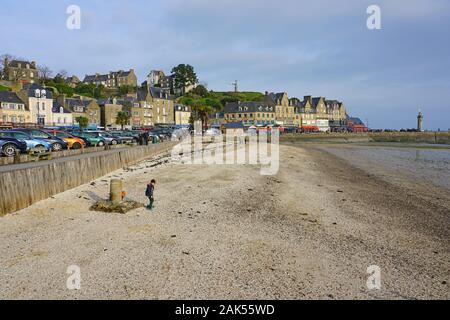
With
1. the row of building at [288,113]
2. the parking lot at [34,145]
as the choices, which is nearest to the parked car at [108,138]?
the parking lot at [34,145]

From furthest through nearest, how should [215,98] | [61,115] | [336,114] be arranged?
[336,114] → [215,98] → [61,115]

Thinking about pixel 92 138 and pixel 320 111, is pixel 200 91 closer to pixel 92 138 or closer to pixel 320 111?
pixel 320 111

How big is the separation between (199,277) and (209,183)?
1182 centimetres

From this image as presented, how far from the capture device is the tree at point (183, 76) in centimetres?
14538

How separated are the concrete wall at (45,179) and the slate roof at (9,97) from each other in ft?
191

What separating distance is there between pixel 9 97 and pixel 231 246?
7468 centimetres

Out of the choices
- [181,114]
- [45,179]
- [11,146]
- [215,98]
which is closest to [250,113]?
[181,114]

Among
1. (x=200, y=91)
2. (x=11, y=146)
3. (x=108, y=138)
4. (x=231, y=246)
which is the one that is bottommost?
(x=231, y=246)

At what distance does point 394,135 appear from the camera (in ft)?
381

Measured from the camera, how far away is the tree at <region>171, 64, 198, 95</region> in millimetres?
145375

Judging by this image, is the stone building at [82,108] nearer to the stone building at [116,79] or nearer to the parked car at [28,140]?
→ the stone building at [116,79]

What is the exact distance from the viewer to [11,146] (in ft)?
82.0

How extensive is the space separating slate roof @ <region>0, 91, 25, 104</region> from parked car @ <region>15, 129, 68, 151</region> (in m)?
46.9
